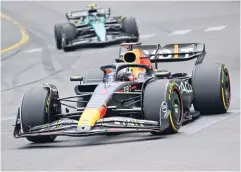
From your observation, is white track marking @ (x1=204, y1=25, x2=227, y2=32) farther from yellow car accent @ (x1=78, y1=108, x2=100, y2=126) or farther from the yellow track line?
yellow car accent @ (x1=78, y1=108, x2=100, y2=126)

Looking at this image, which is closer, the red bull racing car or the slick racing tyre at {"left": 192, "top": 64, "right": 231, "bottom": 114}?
the red bull racing car

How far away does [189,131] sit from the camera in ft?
45.3

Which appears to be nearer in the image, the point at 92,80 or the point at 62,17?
the point at 92,80

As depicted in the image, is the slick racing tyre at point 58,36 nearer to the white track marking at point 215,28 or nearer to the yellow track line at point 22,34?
the yellow track line at point 22,34

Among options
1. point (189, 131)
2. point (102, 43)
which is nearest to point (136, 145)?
point (189, 131)

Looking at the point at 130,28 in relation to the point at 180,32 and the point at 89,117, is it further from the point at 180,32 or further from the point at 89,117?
the point at 89,117

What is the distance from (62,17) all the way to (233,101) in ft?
62.0

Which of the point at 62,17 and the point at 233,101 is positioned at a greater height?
the point at 62,17

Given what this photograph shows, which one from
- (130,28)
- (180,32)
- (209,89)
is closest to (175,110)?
(209,89)

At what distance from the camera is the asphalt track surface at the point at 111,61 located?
1119cm

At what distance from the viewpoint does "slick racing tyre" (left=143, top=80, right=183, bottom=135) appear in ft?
43.2

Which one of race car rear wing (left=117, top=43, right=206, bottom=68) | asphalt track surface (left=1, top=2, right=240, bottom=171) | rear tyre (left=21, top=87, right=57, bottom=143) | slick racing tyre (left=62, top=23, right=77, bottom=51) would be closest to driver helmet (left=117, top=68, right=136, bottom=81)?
asphalt track surface (left=1, top=2, right=240, bottom=171)

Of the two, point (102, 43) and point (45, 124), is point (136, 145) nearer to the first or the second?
point (45, 124)

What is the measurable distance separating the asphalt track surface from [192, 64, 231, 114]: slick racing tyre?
214 mm
